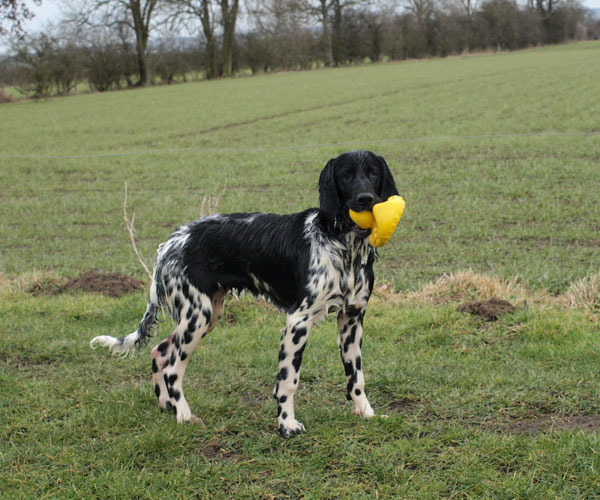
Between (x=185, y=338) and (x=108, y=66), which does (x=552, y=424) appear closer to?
(x=185, y=338)

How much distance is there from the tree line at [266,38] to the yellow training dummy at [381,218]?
37925 mm

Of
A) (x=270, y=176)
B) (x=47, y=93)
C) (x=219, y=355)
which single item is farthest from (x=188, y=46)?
(x=219, y=355)

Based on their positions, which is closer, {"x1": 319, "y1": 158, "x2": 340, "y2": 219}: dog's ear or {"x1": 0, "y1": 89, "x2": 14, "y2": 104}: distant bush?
{"x1": 319, "y1": 158, "x2": 340, "y2": 219}: dog's ear

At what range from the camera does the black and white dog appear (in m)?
4.03

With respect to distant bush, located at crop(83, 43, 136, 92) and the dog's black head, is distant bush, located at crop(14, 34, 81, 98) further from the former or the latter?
the dog's black head

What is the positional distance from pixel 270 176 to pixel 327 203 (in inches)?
449

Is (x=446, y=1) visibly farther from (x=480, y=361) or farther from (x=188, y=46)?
(x=480, y=361)

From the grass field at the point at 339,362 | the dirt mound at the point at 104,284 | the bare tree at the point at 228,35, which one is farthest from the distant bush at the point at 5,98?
the dirt mound at the point at 104,284

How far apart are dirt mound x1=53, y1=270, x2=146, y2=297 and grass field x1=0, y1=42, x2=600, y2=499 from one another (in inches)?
9.3

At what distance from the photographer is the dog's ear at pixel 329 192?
3.98 m

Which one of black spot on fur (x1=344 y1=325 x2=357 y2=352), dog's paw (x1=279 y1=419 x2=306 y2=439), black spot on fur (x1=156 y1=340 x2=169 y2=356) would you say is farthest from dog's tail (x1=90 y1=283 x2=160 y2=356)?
black spot on fur (x1=344 y1=325 x2=357 y2=352)

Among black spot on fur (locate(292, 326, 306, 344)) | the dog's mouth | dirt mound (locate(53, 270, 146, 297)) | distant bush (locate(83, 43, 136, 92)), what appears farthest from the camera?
distant bush (locate(83, 43, 136, 92))

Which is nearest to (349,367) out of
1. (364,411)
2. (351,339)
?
(351,339)

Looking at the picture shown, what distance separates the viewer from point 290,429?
419 cm
